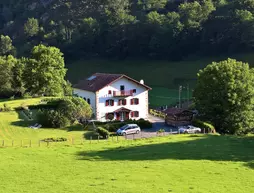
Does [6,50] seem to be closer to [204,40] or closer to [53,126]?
[204,40]

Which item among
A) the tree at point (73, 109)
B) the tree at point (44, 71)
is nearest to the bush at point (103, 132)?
the tree at point (73, 109)

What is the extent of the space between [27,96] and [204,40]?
3129 inches

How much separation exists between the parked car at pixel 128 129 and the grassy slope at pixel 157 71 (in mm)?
44814

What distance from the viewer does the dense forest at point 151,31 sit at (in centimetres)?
14050

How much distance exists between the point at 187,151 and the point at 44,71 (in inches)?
1891

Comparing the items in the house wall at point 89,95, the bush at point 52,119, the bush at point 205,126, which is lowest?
the bush at point 205,126

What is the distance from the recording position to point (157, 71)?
438 feet

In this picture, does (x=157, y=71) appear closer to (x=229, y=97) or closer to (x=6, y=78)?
(x=6, y=78)

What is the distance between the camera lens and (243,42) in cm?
13300

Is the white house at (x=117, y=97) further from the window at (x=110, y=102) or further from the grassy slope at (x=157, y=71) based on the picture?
the grassy slope at (x=157, y=71)

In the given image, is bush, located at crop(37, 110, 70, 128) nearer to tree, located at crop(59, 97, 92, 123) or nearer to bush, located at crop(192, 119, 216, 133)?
tree, located at crop(59, 97, 92, 123)

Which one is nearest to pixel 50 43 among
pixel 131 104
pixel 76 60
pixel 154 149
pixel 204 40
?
pixel 76 60

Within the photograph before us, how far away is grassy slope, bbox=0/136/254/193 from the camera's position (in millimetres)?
23938

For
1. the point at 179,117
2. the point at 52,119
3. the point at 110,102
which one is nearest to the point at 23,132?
the point at 52,119
